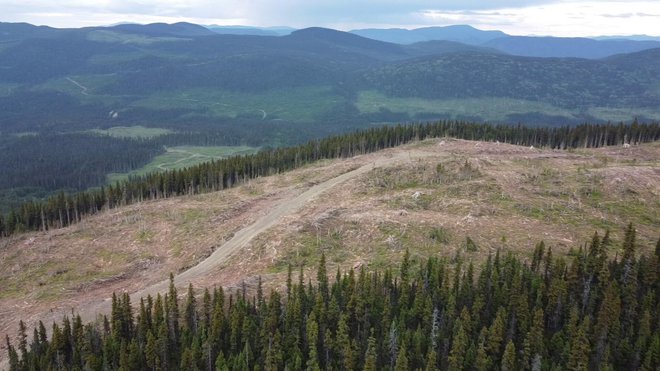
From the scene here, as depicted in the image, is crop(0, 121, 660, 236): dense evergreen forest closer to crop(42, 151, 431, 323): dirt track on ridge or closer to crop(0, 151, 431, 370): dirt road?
crop(0, 151, 431, 370): dirt road

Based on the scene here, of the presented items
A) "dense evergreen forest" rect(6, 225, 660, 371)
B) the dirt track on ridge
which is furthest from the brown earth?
"dense evergreen forest" rect(6, 225, 660, 371)

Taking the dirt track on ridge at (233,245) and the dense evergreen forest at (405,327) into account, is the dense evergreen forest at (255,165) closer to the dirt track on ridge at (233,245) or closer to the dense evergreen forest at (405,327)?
the dirt track on ridge at (233,245)

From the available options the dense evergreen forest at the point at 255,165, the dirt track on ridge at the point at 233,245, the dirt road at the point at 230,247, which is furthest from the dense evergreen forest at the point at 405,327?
the dense evergreen forest at the point at 255,165

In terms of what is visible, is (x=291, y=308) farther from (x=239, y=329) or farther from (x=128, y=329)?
(x=128, y=329)

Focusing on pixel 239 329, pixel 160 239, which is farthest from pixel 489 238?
pixel 160 239

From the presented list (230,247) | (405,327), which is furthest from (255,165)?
(405,327)

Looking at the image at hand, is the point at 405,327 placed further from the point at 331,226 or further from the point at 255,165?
the point at 255,165
